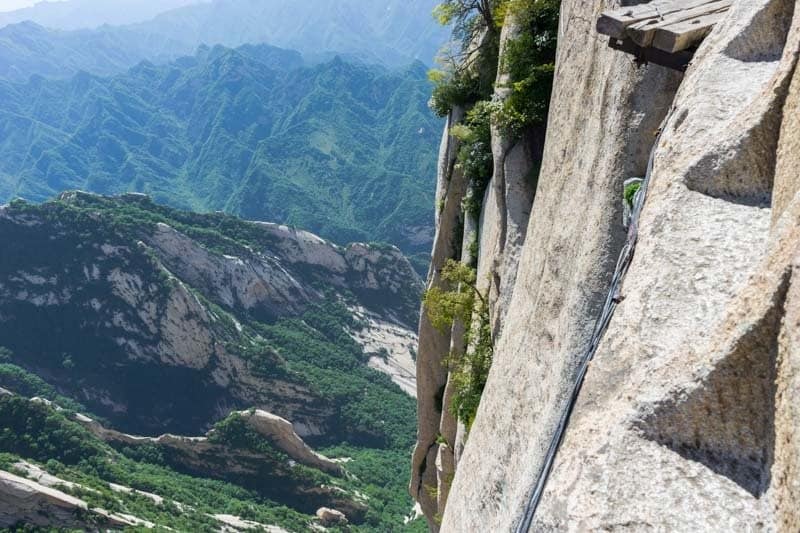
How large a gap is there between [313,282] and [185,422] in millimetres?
52455

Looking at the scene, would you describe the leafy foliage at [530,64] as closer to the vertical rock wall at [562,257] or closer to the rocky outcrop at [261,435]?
the vertical rock wall at [562,257]

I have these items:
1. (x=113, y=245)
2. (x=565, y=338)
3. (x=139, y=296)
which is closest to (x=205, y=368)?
(x=139, y=296)

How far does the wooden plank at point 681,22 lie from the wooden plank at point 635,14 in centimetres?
13

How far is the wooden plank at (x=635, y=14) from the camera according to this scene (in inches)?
362

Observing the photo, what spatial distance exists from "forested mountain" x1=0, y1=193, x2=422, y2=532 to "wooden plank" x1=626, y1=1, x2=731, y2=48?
2342 inches

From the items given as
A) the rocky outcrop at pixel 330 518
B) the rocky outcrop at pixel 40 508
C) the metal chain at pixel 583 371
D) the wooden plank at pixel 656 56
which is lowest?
the rocky outcrop at pixel 330 518

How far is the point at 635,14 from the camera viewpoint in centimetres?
948

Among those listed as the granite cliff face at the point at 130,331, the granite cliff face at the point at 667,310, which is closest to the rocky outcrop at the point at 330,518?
the granite cliff face at the point at 130,331

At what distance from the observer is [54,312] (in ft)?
325

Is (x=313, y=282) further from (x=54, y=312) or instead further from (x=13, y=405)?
(x=13, y=405)

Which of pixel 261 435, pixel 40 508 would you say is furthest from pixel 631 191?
pixel 261 435

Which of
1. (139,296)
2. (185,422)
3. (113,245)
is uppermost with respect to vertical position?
(113,245)

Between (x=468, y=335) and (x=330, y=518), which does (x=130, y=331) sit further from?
(x=468, y=335)

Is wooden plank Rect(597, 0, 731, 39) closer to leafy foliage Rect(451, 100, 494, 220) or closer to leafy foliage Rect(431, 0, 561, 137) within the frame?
leafy foliage Rect(431, 0, 561, 137)
